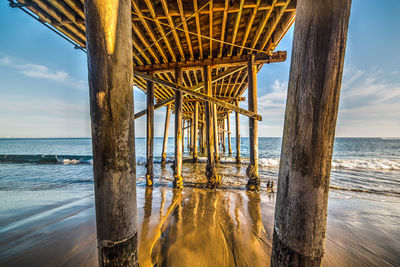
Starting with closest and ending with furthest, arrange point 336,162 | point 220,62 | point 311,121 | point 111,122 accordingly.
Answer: point 311,121 → point 111,122 → point 220,62 → point 336,162

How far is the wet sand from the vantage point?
1984 millimetres

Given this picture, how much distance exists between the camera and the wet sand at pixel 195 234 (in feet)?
→ 6.51

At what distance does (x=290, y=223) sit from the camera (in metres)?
1.05

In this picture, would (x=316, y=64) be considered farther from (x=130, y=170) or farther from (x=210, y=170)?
(x=210, y=170)

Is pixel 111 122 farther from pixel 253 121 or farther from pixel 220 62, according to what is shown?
pixel 220 62

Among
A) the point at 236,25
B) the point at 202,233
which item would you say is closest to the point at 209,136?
the point at 202,233

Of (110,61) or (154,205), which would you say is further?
(154,205)

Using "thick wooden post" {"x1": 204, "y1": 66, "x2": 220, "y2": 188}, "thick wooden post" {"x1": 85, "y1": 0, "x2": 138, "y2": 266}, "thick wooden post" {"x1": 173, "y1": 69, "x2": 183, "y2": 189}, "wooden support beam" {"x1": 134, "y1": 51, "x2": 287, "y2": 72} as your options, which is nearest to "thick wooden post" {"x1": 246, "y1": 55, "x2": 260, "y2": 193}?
"wooden support beam" {"x1": 134, "y1": 51, "x2": 287, "y2": 72}

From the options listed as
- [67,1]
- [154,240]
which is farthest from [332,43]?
[67,1]

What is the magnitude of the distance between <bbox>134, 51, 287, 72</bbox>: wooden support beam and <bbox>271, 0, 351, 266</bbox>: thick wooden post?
3834 millimetres

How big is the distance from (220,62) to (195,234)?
16.0 feet

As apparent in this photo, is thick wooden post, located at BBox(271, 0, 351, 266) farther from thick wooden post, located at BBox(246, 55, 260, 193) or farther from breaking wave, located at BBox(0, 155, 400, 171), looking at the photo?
breaking wave, located at BBox(0, 155, 400, 171)

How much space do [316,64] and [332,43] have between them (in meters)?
0.17

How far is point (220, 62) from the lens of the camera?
→ 184 inches
